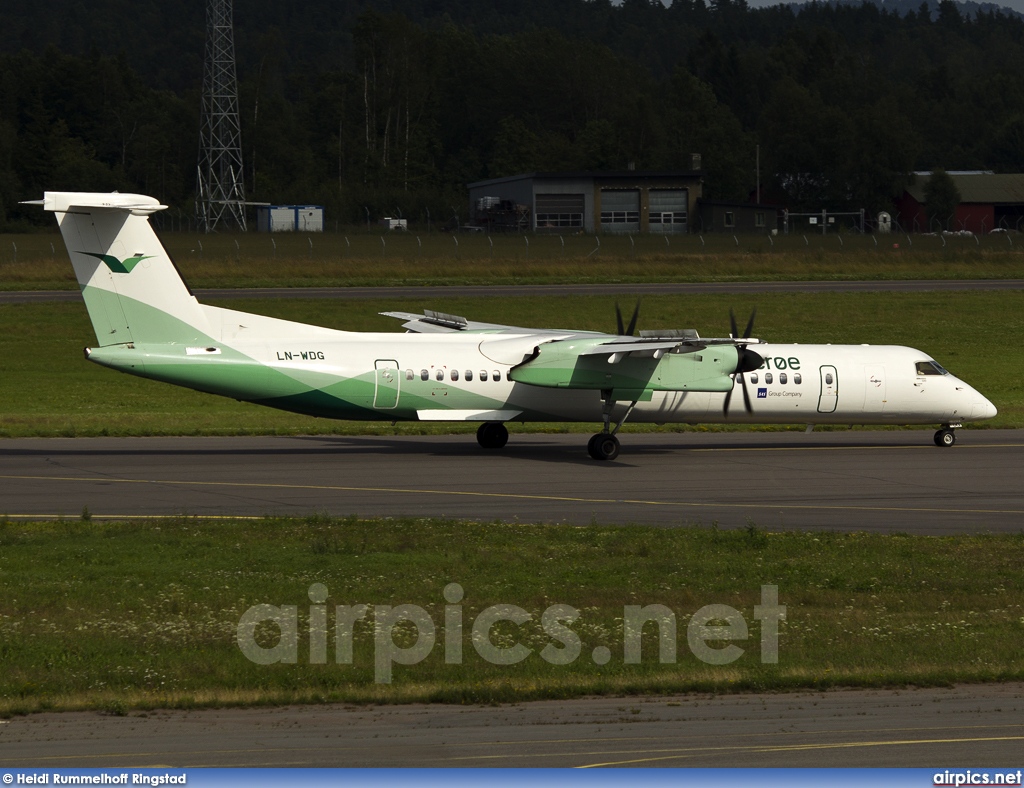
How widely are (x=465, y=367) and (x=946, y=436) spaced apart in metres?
12.0

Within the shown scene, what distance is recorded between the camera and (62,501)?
2133cm

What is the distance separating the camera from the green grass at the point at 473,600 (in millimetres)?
11781

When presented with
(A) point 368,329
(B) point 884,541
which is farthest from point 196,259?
(B) point 884,541

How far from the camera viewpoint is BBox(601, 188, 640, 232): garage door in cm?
10631

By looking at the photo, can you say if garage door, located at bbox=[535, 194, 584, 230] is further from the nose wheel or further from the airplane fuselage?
the nose wheel

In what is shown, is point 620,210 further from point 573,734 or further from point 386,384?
point 573,734

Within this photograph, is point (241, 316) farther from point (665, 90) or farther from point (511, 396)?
point (665, 90)

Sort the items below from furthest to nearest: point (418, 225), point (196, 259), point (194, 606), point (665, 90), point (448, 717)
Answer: point (665, 90) < point (418, 225) < point (196, 259) < point (194, 606) < point (448, 717)

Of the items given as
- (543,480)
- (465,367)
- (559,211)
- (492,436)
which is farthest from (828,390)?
(559,211)

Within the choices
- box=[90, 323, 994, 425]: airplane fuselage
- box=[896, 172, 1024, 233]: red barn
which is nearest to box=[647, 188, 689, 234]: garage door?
box=[896, 172, 1024, 233]: red barn

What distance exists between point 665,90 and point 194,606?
489ft

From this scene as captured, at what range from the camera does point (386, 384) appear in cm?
2673

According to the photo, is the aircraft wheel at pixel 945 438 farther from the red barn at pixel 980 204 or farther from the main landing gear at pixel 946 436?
the red barn at pixel 980 204

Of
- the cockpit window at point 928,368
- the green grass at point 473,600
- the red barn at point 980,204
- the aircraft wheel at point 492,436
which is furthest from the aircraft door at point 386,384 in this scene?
the red barn at point 980,204
